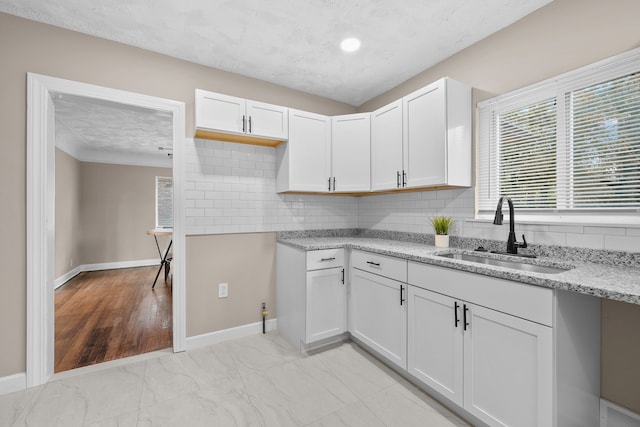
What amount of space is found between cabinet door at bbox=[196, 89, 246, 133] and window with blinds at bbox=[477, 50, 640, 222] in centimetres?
201

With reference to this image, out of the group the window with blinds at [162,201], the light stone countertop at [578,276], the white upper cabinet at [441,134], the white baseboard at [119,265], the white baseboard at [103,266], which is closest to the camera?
the light stone countertop at [578,276]

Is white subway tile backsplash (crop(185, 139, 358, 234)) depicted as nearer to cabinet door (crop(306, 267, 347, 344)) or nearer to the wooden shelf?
the wooden shelf

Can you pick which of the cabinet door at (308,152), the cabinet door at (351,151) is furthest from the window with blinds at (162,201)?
the cabinet door at (351,151)

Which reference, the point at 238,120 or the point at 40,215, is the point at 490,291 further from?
the point at 40,215

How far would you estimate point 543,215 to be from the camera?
6.31ft

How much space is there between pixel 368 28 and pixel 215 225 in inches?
81.7

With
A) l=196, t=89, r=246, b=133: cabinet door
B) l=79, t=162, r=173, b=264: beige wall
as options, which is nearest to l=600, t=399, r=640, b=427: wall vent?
l=196, t=89, r=246, b=133: cabinet door

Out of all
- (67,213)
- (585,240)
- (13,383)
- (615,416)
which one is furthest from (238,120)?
(67,213)

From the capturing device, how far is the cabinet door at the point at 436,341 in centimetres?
164

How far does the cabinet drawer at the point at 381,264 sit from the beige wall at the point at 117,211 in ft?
18.6

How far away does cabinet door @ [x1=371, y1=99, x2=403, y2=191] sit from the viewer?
2.54 m

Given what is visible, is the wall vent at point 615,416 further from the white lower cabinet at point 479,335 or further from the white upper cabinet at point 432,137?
the white upper cabinet at point 432,137

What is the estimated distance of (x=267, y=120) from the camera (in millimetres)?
2619

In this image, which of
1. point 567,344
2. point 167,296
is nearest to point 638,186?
point 567,344
